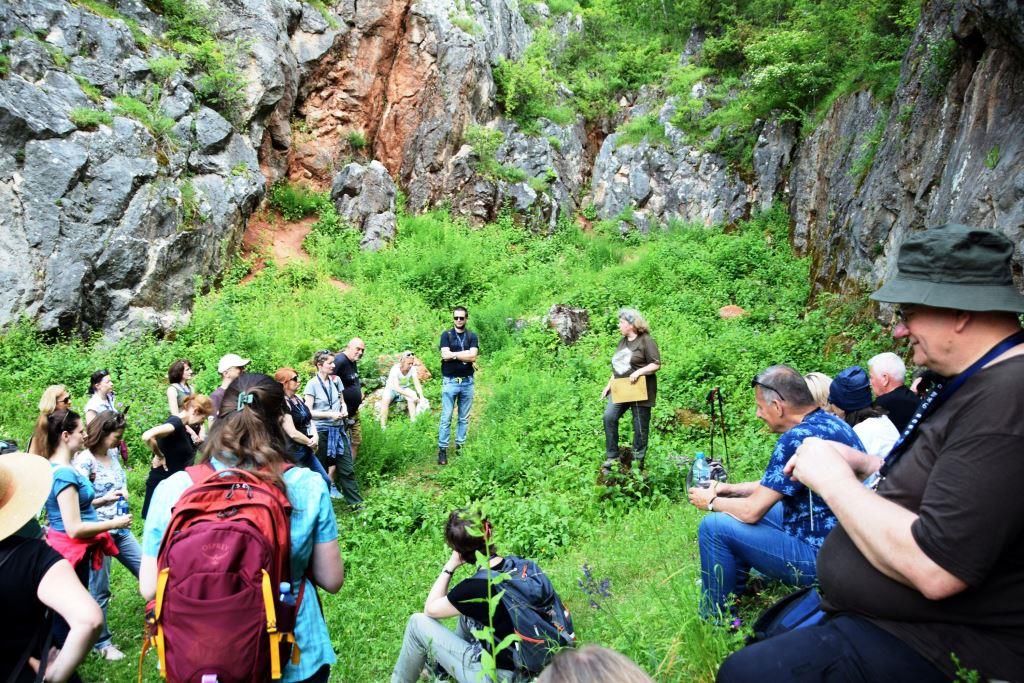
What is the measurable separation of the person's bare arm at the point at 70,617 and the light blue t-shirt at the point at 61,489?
186 cm

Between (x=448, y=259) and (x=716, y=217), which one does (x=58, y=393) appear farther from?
(x=716, y=217)

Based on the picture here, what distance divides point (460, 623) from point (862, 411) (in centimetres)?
318

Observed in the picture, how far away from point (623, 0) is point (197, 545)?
28.4 metres

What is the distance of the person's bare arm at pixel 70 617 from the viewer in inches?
73.6

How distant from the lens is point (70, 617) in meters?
1.89

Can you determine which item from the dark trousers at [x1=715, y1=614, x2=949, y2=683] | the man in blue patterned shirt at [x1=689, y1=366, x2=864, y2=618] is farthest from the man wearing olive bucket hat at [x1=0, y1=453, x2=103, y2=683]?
the man in blue patterned shirt at [x1=689, y1=366, x2=864, y2=618]

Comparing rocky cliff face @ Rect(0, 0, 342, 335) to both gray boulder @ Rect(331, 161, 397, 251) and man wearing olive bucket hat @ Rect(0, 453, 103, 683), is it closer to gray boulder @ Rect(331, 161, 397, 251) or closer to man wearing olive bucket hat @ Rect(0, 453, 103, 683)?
gray boulder @ Rect(331, 161, 397, 251)

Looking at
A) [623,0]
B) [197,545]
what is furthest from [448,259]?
[623,0]

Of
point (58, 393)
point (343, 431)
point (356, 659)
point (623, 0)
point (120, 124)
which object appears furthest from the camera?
point (623, 0)

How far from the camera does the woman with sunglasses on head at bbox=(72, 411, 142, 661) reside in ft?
13.5

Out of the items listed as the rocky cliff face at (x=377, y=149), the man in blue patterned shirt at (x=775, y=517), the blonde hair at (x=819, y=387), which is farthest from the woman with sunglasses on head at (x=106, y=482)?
the rocky cliff face at (x=377, y=149)

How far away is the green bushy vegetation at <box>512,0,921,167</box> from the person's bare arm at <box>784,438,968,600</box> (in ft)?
29.6

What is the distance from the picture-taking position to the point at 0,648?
1892 millimetres

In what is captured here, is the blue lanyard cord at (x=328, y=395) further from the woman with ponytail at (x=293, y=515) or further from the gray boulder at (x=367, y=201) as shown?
the gray boulder at (x=367, y=201)
